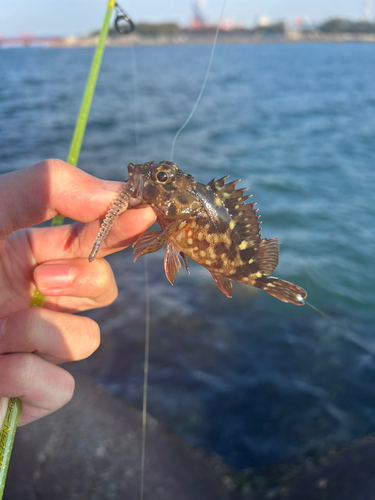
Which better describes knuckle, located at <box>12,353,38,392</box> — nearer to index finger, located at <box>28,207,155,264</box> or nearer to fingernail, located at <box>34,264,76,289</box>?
fingernail, located at <box>34,264,76,289</box>

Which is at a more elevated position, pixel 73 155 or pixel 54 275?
pixel 73 155

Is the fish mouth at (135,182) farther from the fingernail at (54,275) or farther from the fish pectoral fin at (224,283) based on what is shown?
the fingernail at (54,275)

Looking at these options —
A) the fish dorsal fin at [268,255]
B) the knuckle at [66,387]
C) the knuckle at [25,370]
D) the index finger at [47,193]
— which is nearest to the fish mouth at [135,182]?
the index finger at [47,193]

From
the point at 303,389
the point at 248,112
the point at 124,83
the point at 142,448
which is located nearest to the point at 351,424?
the point at 303,389

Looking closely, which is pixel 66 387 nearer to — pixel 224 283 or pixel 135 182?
pixel 224 283

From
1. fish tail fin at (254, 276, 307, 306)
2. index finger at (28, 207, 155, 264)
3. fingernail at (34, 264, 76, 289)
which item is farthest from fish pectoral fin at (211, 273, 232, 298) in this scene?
fingernail at (34, 264, 76, 289)

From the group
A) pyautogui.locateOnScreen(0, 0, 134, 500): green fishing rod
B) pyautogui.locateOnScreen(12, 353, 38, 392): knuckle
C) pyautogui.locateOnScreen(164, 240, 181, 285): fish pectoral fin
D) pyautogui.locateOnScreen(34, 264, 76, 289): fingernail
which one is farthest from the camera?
pyautogui.locateOnScreen(34, 264, 76, 289): fingernail

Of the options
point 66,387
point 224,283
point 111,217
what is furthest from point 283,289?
point 66,387

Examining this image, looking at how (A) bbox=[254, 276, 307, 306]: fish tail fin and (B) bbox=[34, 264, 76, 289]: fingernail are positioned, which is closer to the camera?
(A) bbox=[254, 276, 307, 306]: fish tail fin
